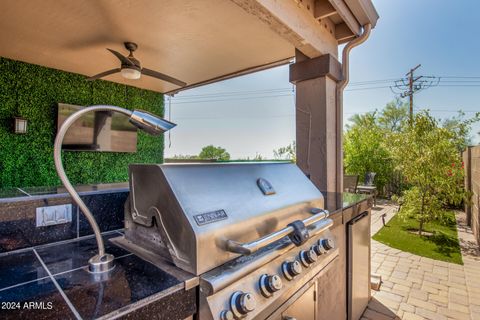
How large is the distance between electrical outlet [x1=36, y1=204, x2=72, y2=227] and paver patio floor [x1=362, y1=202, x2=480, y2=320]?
253 cm

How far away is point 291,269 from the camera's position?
1.04m

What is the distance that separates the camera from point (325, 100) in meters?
2.36

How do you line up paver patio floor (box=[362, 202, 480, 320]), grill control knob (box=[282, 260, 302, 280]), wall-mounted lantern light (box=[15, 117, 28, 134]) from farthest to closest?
wall-mounted lantern light (box=[15, 117, 28, 134]) < paver patio floor (box=[362, 202, 480, 320]) < grill control knob (box=[282, 260, 302, 280])

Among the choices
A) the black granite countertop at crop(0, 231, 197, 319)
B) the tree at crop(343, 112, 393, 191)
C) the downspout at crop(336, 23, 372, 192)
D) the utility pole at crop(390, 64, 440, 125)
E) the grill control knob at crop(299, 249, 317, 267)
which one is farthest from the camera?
the utility pole at crop(390, 64, 440, 125)

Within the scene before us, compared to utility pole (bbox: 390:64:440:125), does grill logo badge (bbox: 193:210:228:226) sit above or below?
below

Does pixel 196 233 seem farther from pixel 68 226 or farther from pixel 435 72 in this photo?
pixel 435 72

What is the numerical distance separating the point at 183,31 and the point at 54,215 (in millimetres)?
2612

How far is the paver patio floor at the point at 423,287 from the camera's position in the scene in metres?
2.35

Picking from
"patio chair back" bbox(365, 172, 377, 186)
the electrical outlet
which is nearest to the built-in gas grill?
the electrical outlet

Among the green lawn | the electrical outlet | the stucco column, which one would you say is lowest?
the green lawn

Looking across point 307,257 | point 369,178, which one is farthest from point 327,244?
→ point 369,178

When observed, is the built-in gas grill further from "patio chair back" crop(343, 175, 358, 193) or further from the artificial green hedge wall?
"patio chair back" crop(343, 175, 358, 193)

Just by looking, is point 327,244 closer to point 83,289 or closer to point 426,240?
point 83,289

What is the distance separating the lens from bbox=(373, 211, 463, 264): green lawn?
146 inches
